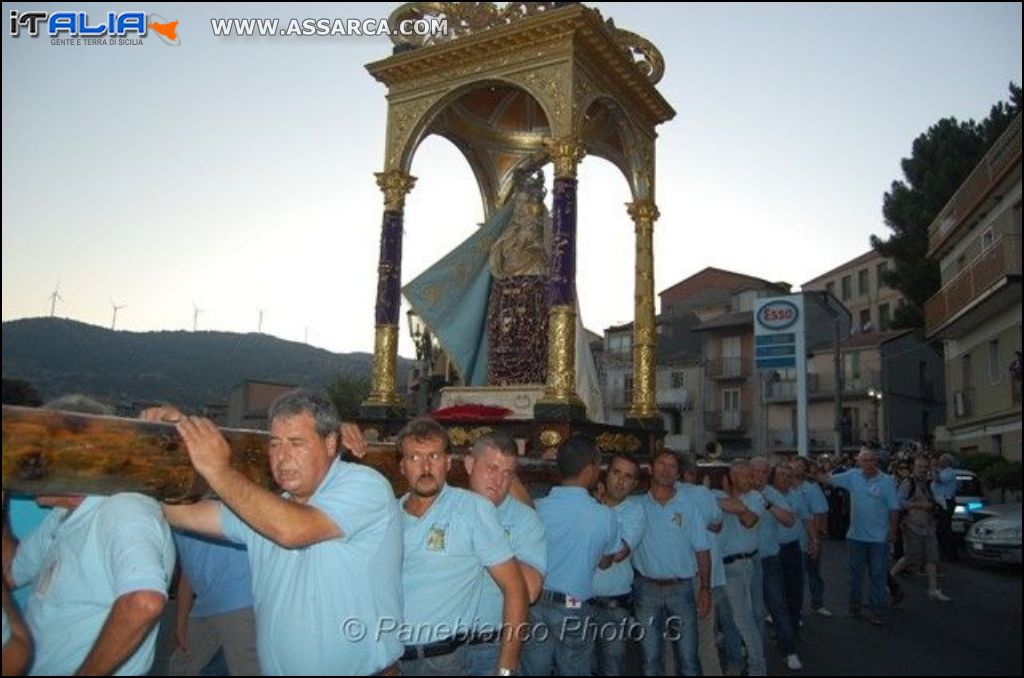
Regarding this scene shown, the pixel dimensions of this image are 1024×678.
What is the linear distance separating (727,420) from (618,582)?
139ft

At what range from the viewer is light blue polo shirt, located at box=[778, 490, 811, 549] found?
8250mm

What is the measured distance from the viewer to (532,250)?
40.4 ft

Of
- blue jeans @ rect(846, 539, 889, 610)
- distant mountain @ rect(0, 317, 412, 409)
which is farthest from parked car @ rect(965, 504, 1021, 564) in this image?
blue jeans @ rect(846, 539, 889, 610)

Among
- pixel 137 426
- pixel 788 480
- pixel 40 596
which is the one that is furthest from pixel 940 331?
pixel 788 480

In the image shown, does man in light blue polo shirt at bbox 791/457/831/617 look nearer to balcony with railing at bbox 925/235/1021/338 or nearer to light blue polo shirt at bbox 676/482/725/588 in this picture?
light blue polo shirt at bbox 676/482/725/588

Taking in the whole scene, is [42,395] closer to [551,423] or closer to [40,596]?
[40,596]

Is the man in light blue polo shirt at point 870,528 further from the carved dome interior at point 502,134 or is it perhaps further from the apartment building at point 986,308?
the carved dome interior at point 502,134

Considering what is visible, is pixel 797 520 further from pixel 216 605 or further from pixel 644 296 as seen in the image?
pixel 216 605

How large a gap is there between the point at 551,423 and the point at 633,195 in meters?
5.43

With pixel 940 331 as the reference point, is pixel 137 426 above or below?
below

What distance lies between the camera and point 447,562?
355 cm

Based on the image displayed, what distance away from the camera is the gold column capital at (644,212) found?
1344cm

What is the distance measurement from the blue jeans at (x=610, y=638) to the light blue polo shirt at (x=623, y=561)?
139 mm

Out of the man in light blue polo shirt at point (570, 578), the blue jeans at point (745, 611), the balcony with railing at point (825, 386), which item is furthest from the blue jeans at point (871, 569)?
the balcony with railing at point (825, 386)
